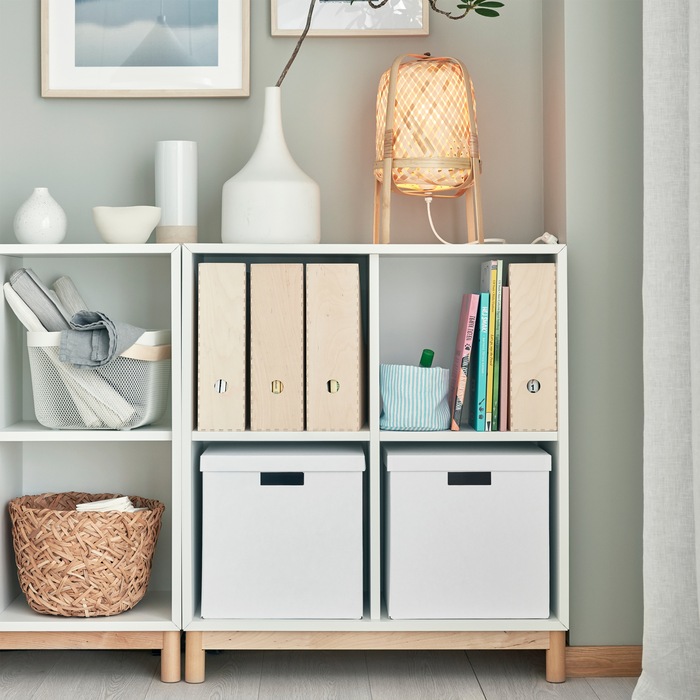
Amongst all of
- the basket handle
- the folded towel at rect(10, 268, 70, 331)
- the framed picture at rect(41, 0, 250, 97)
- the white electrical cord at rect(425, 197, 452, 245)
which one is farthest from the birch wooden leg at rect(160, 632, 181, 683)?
the framed picture at rect(41, 0, 250, 97)

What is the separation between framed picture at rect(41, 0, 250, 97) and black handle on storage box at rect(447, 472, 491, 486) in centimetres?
106

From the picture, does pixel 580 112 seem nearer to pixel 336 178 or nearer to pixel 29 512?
pixel 336 178

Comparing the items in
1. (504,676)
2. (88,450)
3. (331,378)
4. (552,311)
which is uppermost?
(552,311)

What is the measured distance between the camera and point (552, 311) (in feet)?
6.14

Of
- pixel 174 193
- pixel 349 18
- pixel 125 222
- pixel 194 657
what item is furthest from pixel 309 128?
pixel 194 657

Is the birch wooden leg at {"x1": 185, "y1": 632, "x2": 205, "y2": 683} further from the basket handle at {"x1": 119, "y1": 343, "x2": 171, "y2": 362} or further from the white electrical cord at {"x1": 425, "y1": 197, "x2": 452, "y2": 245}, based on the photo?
the white electrical cord at {"x1": 425, "y1": 197, "x2": 452, "y2": 245}

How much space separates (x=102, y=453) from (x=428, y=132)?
1111 millimetres

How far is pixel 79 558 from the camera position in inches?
73.3

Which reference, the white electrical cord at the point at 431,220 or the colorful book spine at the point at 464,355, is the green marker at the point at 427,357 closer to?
the colorful book spine at the point at 464,355

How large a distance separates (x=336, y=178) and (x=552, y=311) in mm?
654

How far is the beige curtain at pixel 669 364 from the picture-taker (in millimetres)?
1564

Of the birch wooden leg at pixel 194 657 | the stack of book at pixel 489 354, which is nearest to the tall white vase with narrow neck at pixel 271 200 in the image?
the stack of book at pixel 489 354

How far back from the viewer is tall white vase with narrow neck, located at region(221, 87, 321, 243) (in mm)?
1896

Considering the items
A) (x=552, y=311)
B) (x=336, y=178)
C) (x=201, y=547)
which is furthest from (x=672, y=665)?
(x=336, y=178)
